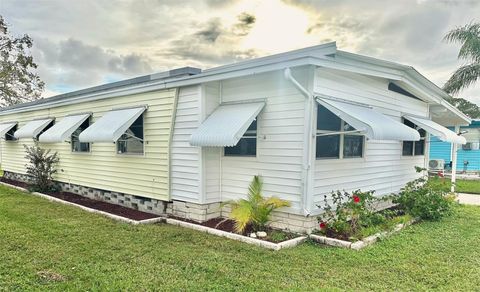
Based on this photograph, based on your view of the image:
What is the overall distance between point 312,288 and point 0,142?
57.1 ft

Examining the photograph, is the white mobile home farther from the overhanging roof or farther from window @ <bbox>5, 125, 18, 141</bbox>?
window @ <bbox>5, 125, 18, 141</bbox>

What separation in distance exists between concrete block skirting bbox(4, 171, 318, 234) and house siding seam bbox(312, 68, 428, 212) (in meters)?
0.45

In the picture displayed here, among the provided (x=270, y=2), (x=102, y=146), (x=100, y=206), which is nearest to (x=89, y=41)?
(x=102, y=146)

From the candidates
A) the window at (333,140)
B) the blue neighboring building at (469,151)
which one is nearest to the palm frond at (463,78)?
the blue neighboring building at (469,151)

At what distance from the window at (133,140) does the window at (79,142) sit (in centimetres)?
193

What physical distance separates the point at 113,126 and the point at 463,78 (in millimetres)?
21004

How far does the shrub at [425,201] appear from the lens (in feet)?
25.8

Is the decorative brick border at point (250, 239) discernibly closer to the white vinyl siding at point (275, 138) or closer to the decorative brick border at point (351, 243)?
the decorative brick border at point (351, 243)

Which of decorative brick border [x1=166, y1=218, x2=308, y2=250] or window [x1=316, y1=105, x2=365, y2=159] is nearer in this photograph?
decorative brick border [x1=166, y1=218, x2=308, y2=250]

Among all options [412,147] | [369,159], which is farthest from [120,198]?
[412,147]

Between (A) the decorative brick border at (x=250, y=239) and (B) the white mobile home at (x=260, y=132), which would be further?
(B) the white mobile home at (x=260, y=132)

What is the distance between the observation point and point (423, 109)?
10.3 meters

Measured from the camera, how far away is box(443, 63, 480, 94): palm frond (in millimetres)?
19688

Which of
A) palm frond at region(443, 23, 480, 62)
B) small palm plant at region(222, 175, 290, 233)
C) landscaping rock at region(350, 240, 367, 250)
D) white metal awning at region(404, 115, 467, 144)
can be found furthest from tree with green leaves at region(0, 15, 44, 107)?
palm frond at region(443, 23, 480, 62)
